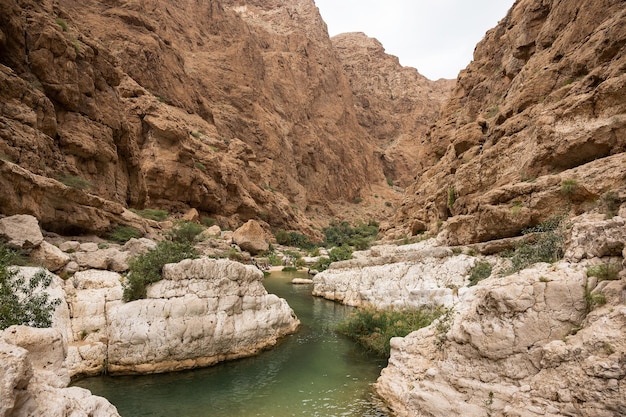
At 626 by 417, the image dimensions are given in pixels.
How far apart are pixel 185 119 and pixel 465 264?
45.9 m

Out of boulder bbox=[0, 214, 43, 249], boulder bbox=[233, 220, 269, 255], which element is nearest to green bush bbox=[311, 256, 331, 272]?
boulder bbox=[233, 220, 269, 255]

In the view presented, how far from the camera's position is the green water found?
848 centimetres

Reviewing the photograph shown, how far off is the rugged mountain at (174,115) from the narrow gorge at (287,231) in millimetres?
223

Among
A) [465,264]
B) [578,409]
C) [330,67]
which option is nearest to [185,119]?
[465,264]

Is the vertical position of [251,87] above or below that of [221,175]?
above

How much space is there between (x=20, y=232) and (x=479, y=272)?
17148 mm

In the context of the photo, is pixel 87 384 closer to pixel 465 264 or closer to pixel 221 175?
pixel 465 264

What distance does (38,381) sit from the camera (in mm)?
4254

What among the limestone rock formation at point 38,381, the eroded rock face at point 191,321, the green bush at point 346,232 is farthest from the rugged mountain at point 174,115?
the limestone rock formation at point 38,381

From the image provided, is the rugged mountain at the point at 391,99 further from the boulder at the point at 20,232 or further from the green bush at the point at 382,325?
the boulder at the point at 20,232

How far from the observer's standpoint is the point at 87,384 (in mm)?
9031

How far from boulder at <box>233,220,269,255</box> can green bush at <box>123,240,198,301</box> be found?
26.5 meters

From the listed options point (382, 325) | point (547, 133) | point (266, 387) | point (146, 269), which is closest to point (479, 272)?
point (382, 325)

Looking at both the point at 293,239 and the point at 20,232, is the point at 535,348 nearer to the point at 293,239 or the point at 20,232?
the point at 20,232
